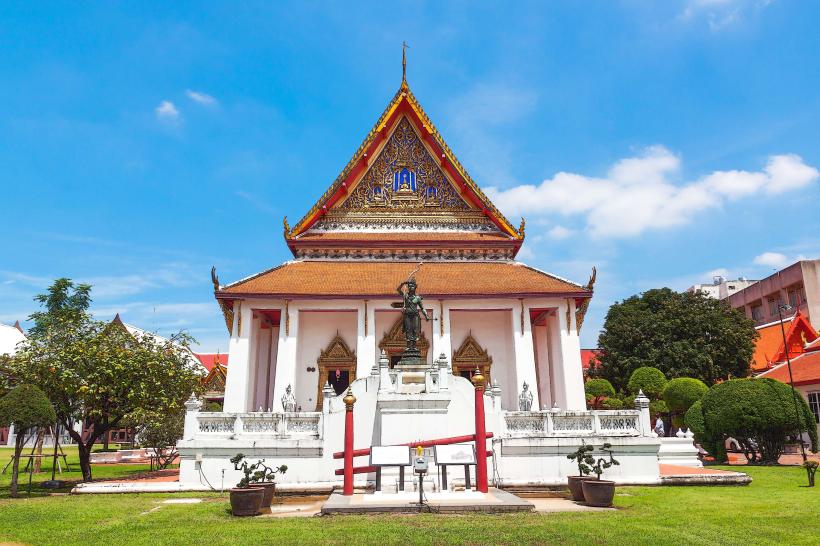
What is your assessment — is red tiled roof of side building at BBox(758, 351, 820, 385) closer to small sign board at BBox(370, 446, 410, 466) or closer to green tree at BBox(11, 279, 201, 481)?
small sign board at BBox(370, 446, 410, 466)

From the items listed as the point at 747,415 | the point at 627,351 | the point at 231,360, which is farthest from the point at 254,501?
the point at 627,351

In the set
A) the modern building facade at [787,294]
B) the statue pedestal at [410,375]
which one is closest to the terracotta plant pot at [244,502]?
the statue pedestal at [410,375]

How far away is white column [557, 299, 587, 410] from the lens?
17.3 m

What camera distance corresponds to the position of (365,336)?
1792cm

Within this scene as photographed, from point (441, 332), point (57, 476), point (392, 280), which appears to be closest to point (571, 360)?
point (441, 332)

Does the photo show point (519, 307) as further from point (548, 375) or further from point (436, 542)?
point (436, 542)

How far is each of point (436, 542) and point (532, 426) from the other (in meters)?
6.11

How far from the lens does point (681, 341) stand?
102 ft

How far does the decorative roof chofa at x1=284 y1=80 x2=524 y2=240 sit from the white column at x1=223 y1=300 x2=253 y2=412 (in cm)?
372

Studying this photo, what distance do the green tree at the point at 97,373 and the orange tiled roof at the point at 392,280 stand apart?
10.4ft

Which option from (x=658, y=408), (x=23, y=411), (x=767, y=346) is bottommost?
(x=23, y=411)

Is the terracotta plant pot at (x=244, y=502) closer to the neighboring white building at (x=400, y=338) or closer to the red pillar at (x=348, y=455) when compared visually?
the red pillar at (x=348, y=455)

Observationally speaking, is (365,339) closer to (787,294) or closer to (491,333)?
(491,333)

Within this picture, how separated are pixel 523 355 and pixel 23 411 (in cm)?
1275
